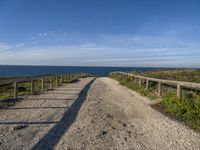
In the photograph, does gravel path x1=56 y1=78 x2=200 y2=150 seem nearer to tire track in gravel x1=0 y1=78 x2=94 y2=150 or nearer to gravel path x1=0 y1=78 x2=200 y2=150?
gravel path x1=0 y1=78 x2=200 y2=150

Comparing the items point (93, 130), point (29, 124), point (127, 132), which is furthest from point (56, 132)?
point (127, 132)

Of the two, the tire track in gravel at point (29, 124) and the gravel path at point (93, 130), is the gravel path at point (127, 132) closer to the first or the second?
the gravel path at point (93, 130)

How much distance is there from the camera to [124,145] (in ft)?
23.5

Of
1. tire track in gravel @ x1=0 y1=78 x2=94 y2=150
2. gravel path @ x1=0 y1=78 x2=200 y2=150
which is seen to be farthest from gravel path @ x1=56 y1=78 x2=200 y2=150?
tire track in gravel @ x1=0 y1=78 x2=94 y2=150

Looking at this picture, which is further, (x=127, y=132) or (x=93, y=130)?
(x=93, y=130)

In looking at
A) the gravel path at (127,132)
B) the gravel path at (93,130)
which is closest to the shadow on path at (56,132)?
the gravel path at (93,130)

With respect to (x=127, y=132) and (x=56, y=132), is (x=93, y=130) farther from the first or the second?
(x=56, y=132)

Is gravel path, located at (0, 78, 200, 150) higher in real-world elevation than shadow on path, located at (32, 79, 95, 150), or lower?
lower

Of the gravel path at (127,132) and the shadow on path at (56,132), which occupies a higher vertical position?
the shadow on path at (56,132)

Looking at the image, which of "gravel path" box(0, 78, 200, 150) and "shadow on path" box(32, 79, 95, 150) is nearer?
"shadow on path" box(32, 79, 95, 150)

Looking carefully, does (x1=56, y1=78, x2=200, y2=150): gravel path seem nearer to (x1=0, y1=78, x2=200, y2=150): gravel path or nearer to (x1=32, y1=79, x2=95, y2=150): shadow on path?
(x1=0, y1=78, x2=200, y2=150): gravel path

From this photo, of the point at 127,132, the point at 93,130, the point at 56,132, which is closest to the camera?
the point at 56,132

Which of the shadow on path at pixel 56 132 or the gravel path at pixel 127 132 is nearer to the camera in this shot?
the shadow on path at pixel 56 132

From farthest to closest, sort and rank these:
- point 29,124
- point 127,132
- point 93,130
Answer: point 29,124 → point 93,130 → point 127,132
